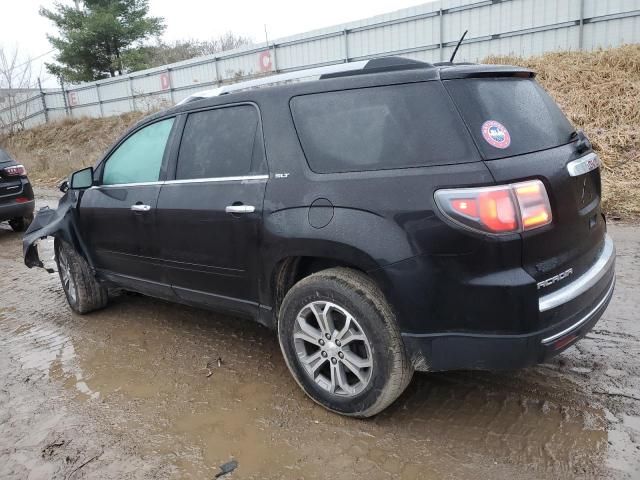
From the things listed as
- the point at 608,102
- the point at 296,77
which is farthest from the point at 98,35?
the point at 296,77

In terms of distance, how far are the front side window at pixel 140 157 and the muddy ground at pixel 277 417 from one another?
4.26ft

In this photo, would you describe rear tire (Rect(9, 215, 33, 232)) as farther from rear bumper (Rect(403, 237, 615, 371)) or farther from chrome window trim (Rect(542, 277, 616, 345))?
chrome window trim (Rect(542, 277, 616, 345))

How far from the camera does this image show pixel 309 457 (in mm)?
2467

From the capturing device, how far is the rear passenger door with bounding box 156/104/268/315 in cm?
298

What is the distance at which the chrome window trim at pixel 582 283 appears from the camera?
2266mm

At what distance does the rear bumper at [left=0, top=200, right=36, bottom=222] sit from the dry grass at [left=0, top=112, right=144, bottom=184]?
314 inches

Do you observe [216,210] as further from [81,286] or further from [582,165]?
[81,286]

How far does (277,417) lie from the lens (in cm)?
281

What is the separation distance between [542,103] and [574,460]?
5.96 ft

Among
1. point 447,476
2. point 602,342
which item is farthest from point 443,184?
point 602,342

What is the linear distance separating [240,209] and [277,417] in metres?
1.20

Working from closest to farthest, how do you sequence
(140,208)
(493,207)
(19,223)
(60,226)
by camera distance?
(493,207) → (140,208) → (60,226) → (19,223)

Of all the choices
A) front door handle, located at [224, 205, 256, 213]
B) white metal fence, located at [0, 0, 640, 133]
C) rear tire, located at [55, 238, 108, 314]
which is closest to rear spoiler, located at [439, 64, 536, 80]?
front door handle, located at [224, 205, 256, 213]

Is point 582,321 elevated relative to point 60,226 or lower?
lower
